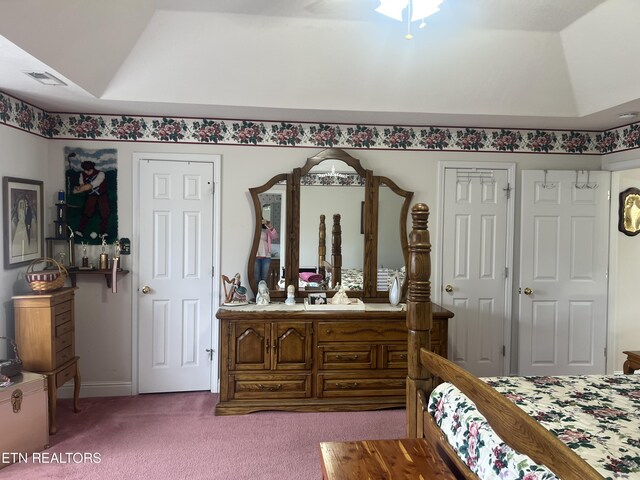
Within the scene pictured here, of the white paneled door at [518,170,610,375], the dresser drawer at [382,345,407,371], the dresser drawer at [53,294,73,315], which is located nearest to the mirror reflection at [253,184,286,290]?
the dresser drawer at [382,345,407,371]

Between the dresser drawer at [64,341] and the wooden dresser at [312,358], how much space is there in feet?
3.62

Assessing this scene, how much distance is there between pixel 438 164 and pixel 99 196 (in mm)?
2930

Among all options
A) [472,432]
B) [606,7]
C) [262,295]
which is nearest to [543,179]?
[606,7]

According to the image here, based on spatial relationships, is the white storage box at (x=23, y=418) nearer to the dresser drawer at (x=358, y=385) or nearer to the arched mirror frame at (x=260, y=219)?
the arched mirror frame at (x=260, y=219)

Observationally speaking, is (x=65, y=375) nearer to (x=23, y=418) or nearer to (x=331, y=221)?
(x=23, y=418)

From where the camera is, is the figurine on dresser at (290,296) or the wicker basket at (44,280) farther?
the figurine on dresser at (290,296)

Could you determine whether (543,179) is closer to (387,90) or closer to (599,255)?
(599,255)

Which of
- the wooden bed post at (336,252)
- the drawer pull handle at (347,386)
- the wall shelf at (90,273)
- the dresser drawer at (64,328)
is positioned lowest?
the drawer pull handle at (347,386)

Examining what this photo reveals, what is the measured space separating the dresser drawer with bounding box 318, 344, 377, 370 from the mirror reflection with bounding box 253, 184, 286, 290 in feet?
2.48

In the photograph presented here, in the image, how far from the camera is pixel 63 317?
10.8 feet

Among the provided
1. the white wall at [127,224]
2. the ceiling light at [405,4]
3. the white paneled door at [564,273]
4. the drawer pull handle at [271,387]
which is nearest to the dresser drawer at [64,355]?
the white wall at [127,224]

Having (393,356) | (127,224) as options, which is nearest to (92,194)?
(127,224)

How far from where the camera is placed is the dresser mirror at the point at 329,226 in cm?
389

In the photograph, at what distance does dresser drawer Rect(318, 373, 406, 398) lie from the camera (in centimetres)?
359
